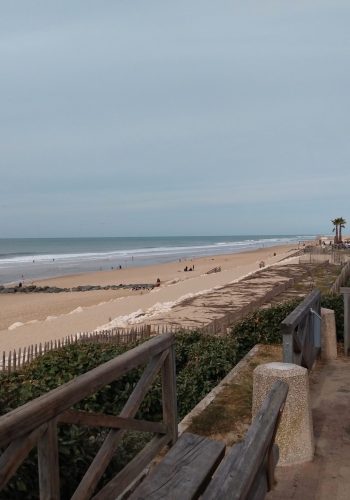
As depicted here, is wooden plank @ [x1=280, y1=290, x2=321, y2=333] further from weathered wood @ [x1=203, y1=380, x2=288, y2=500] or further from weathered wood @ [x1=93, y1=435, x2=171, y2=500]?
weathered wood @ [x1=203, y1=380, x2=288, y2=500]

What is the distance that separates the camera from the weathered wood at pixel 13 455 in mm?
2104

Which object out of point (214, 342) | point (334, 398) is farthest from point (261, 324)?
point (334, 398)

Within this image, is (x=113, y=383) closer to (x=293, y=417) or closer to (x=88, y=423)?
(x=293, y=417)

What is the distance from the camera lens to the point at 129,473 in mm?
3449

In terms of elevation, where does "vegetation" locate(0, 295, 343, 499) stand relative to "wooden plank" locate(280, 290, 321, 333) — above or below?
below

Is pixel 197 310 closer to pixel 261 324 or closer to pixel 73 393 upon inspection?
pixel 261 324

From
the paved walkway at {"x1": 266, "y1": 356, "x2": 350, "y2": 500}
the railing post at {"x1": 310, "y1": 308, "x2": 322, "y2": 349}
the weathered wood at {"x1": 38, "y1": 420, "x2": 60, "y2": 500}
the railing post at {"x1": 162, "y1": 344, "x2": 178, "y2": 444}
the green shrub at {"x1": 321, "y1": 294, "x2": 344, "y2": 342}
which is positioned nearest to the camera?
the weathered wood at {"x1": 38, "y1": 420, "x2": 60, "y2": 500}

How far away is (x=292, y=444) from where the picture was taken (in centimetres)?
464

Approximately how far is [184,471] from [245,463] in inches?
20.9

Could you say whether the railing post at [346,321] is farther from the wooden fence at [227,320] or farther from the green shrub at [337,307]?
the wooden fence at [227,320]

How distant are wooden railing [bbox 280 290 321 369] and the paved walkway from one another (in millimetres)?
565

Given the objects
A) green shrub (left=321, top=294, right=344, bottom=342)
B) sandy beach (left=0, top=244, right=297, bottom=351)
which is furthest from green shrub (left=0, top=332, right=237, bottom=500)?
sandy beach (left=0, top=244, right=297, bottom=351)

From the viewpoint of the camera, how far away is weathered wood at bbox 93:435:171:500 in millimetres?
3121

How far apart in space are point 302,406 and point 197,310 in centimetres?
1388
